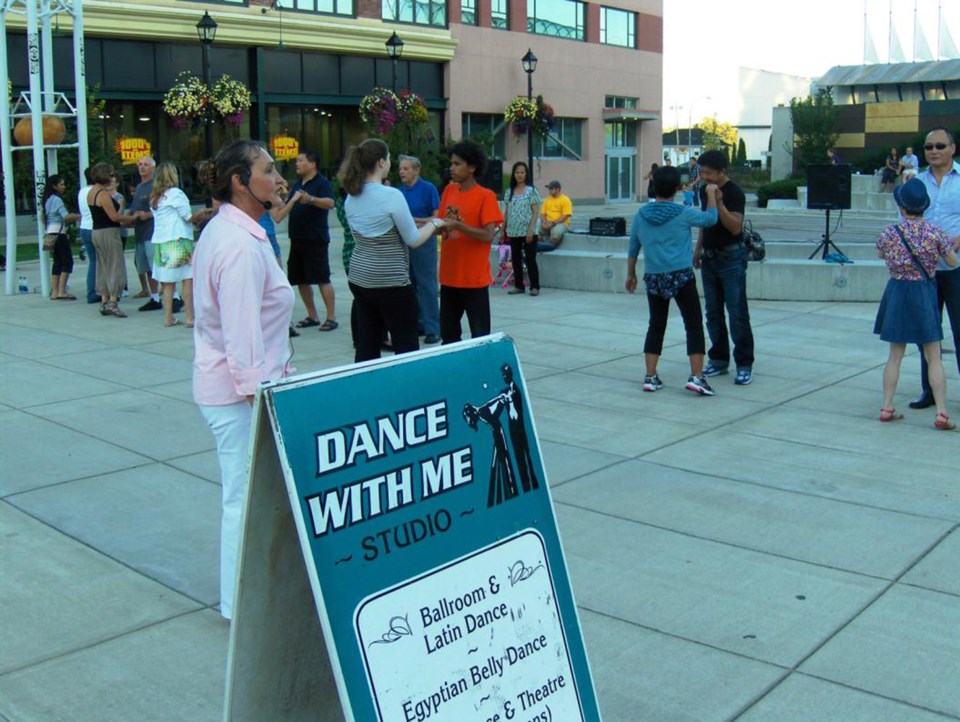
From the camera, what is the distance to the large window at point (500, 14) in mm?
40688

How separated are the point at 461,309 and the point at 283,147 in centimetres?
2624

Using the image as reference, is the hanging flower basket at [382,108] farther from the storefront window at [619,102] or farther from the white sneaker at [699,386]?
the white sneaker at [699,386]

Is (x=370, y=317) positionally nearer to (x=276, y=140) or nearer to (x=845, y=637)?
(x=845, y=637)

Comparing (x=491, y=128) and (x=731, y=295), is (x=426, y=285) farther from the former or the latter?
(x=491, y=128)

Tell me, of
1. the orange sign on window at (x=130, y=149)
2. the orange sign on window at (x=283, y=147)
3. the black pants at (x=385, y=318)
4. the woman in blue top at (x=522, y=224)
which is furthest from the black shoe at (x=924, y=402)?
the orange sign on window at (x=283, y=147)

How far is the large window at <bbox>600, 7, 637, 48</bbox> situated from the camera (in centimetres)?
4653

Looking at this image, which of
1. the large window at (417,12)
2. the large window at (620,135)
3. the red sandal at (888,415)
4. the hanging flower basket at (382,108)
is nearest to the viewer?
the red sandal at (888,415)

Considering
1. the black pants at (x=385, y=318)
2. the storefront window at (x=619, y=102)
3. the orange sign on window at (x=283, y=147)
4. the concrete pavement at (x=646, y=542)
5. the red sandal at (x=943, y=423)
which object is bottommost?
the concrete pavement at (x=646, y=542)

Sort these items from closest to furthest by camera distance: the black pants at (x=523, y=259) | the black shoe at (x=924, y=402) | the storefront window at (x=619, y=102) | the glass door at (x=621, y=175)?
the black shoe at (x=924, y=402)
the black pants at (x=523, y=259)
the storefront window at (x=619, y=102)
the glass door at (x=621, y=175)

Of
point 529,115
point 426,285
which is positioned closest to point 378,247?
point 426,285

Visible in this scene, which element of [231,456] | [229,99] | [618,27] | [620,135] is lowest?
[231,456]

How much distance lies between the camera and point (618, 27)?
47469 mm

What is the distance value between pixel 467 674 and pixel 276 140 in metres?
32.0

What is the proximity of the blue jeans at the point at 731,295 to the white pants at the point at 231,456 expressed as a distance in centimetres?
538
